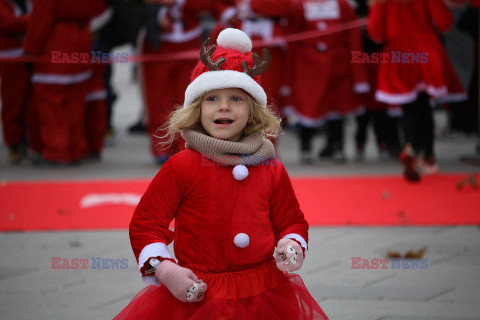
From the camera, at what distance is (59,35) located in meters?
7.12

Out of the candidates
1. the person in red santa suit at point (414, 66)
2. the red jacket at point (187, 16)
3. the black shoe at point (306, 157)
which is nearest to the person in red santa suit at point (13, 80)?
the red jacket at point (187, 16)

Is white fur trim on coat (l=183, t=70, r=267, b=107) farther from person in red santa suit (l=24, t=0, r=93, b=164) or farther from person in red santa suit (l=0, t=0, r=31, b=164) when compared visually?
person in red santa suit (l=0, t=0, r=31, b=164)

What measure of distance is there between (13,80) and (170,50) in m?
1.76

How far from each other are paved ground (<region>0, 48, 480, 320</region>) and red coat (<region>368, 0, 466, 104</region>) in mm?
1942

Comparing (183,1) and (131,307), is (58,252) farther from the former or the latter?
(183,1)

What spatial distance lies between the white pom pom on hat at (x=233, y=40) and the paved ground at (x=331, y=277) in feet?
4.30

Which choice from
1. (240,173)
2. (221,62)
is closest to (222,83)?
(221,62)

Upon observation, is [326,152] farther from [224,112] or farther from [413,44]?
[224,112]

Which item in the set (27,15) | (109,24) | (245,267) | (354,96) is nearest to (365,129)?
(354,96)

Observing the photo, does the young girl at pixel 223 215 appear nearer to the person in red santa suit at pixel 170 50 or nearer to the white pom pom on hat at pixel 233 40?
the white pom pom on hat at pixel 233 40

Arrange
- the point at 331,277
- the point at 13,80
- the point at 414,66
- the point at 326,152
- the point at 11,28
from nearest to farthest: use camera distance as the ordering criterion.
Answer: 1. the point at 331,277
2. the point at 414,66
3. the point at 11,28
4. the point at 13,80
5. the point at 326,152

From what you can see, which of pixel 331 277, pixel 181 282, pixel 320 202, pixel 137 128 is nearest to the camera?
pixel 181 282

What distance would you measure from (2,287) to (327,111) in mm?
4453

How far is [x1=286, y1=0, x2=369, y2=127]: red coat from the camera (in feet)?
23.5
